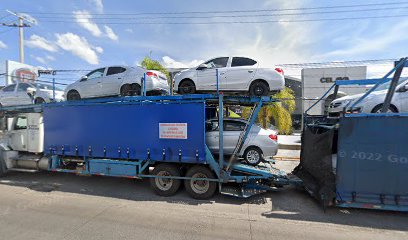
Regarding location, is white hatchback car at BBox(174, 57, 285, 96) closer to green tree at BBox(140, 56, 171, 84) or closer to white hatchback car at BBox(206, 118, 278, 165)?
white hatchback car at BBox(206, 118, 278, 165)

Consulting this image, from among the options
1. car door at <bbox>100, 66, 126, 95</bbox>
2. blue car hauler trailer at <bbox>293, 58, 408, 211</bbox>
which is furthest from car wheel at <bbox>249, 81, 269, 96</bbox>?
car door at <bbox>100, 66, 126, 95</bbox>

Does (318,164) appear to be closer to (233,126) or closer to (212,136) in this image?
(233,126)

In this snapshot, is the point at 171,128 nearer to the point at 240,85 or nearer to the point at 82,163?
the point at 240,85

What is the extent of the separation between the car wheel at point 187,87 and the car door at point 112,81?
2.11m

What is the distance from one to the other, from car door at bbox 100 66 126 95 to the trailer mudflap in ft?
21.2

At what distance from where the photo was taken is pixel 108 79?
758 centimetres

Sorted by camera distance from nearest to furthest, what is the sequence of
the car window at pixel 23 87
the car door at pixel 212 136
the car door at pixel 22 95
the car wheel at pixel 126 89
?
the car door at pixel 212 136
the car wheel at pixel 126 89
the car door at pixel 22 95
the car window at pixel 23 87

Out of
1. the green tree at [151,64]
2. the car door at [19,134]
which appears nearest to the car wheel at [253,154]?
the car door at [19,134]

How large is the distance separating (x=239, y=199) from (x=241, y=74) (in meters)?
3.59

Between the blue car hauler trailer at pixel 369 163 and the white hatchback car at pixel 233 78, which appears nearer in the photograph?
the blue car hauler trailer at pixel 369 163

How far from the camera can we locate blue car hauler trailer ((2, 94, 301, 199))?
558 centimetres

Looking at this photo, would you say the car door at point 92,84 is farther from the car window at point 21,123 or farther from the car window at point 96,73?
the car window at point 21,123

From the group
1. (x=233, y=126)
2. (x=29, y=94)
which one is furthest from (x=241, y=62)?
(x=29, y=94)

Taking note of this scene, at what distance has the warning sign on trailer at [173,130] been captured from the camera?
5.59m
